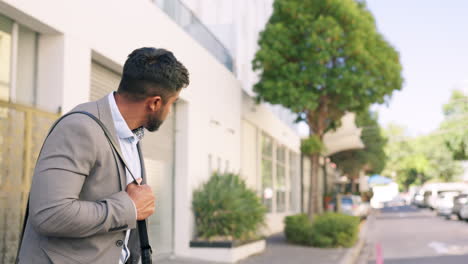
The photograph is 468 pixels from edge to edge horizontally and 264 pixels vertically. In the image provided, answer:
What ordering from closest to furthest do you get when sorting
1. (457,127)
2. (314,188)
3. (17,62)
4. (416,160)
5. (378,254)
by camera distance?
(17,62)
(378,254)
(314,188)
(457,127)
(416,160)

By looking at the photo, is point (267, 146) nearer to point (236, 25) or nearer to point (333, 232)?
point (236, 25)

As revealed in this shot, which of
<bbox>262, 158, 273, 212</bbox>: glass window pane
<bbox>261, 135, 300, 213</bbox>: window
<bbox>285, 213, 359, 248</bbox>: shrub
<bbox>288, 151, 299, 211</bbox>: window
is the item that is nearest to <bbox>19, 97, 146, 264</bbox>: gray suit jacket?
<bbox>285, 213, 359, 248</bbox>: shrub

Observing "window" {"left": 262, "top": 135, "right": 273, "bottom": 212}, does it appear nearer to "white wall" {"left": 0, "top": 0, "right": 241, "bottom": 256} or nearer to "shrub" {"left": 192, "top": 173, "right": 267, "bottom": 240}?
"white wall" {"left": 0, "top": 0, "right": 241, "bottom": 256}

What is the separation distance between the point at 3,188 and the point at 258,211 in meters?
7.35

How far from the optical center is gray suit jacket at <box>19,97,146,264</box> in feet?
5.88

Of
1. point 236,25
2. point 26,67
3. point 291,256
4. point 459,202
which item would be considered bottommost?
point 291,256

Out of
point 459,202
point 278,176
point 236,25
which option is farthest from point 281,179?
point 459,202

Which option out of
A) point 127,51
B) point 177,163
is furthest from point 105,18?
point 177,163

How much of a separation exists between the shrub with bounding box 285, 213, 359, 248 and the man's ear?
536 inches

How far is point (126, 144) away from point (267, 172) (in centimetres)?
1948

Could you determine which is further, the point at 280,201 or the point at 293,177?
the point at 293,177

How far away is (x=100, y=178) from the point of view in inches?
76.7

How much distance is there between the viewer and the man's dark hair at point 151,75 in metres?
2.00

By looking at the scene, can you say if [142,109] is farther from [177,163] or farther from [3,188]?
[177,163]
